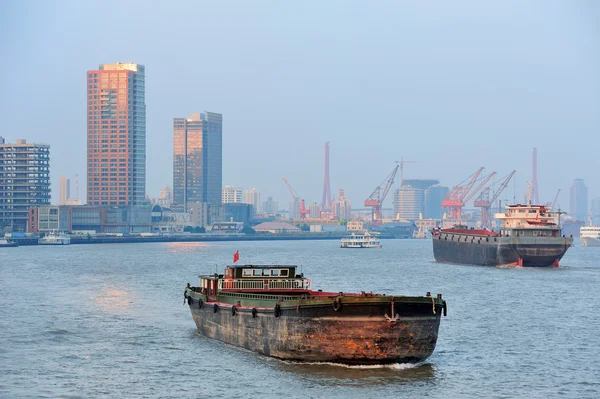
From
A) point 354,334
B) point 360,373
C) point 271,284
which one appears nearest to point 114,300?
point 271,284

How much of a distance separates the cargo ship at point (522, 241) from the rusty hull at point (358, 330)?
265 ft

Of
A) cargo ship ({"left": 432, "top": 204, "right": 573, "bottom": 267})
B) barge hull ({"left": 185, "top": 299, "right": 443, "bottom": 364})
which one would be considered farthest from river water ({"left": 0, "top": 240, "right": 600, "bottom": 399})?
cargo ship ({"left": 432, "top": 204, "right": 573, "bottom": 267})

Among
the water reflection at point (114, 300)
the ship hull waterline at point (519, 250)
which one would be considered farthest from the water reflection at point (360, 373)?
the ship hull waterline at point (519, 250)

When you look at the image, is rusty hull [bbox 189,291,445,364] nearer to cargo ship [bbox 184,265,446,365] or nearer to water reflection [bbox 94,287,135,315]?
cargo ship [bbox 184,265,446,365]

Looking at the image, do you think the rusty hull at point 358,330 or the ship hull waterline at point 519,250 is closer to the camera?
the rusty hull at point 358,330

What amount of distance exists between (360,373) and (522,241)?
8325 cm

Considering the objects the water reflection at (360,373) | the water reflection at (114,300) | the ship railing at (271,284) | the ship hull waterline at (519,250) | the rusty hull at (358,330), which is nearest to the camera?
the water reflection at (360,373)

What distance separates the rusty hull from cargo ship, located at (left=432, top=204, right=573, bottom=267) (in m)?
80.7

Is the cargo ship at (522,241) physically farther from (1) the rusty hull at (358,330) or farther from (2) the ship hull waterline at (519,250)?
(1) the rusty hull at (358,330)

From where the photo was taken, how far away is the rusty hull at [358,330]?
4247 centimetres

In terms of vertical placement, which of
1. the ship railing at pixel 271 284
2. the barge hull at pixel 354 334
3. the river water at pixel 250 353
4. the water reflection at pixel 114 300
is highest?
the ship railing at pixel 271 284

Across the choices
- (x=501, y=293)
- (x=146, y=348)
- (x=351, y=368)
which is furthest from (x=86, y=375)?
(x=501, y=293)

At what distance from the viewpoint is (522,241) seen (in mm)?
122250

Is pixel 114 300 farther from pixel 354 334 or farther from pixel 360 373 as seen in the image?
pixel 360 373
